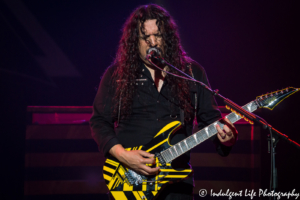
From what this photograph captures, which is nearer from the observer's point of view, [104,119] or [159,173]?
[159,173]

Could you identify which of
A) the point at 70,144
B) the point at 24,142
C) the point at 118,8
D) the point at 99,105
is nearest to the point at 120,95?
the point at 99,105

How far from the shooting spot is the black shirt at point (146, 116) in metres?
1.87

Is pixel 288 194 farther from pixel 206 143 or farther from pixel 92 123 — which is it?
pixel 92 123

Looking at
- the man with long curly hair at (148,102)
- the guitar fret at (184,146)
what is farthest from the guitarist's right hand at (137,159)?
Result: the guitar fret at (184,146)

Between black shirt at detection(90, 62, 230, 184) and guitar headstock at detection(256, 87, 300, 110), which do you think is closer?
guitar headstock at detection(256, 87, 300, 110)

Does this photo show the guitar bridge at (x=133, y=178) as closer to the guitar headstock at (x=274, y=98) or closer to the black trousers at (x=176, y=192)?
the black trousers at (x=176, y=192)

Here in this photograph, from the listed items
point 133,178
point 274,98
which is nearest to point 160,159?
point 133,178

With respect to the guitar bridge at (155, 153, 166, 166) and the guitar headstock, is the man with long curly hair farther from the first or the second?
the guitar headstock

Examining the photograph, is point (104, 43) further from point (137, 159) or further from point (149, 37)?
point (137, 159)

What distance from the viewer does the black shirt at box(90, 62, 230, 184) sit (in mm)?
1865

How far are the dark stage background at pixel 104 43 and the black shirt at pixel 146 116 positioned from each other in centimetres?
171

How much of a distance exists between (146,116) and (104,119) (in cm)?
32

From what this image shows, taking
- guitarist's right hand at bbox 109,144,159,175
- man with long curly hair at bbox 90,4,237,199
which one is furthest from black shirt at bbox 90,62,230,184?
guitarist's right hand at bbox 109,144,159,175

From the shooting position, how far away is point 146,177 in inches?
69.4
